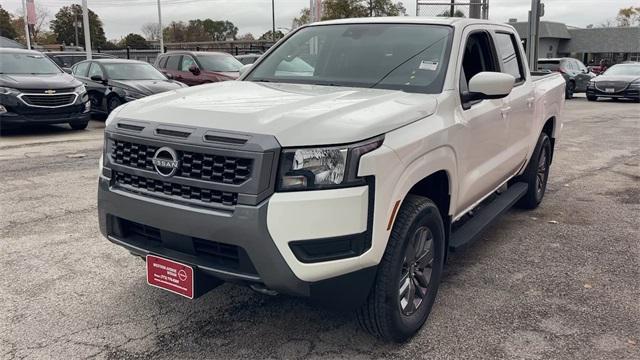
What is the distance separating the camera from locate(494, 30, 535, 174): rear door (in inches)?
186

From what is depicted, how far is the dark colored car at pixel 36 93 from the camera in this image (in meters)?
10.4

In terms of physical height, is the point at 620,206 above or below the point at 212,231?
below

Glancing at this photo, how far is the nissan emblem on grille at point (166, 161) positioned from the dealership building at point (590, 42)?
5213cm

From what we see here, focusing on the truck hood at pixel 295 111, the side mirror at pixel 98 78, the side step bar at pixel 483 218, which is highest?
the side mirror at pixel 98 78

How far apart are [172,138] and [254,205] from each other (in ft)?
1.96

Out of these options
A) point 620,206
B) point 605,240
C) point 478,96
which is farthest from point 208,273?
point 620,206

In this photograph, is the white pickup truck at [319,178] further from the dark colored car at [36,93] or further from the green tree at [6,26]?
the green tree at [6,26]

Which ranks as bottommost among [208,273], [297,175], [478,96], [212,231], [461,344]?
[461,344]

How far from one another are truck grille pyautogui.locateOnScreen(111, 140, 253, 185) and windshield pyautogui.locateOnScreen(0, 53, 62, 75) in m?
9.58

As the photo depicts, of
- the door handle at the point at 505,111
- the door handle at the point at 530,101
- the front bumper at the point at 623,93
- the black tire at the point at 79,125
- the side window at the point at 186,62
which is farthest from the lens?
the front bumper at the point at 623,93

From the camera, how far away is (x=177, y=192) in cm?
285

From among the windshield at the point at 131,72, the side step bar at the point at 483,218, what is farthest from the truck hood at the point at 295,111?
the windshield at the point at 131,72

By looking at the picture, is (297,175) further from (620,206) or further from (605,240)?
(620,206)

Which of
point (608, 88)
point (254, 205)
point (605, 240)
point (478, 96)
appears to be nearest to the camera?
point (254, 205)
